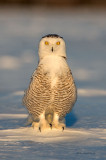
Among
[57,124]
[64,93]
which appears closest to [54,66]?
[64,93]

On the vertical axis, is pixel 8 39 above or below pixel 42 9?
below

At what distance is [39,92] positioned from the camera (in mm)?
6035

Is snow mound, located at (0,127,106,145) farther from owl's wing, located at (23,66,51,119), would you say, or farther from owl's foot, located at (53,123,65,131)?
owl's wing, located at (23,66,51,119)

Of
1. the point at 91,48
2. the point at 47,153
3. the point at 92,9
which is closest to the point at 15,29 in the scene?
the point at 91,48

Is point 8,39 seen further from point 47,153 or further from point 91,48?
point 47,153

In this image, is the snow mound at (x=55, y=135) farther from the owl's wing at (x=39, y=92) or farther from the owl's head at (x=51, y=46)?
the owl's head at (x=51, y=46)

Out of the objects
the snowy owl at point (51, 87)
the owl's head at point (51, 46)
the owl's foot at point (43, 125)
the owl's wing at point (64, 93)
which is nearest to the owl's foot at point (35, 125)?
the snowy owl at point (51, 87)

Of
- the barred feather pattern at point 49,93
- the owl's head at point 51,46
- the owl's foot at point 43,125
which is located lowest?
the owl's foot at point 43,125

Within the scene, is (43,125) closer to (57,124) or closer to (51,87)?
(57,124)

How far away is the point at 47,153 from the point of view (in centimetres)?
516

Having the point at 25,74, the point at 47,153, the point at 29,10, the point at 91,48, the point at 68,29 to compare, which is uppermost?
the point at 29,10

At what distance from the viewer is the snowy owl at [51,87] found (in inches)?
238

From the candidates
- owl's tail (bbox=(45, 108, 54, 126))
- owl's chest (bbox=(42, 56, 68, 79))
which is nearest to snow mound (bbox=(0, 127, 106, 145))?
owl's tail (bbox=(45, 108, 54, 126))

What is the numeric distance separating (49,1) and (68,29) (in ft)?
17.3
